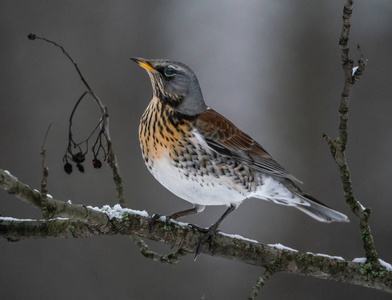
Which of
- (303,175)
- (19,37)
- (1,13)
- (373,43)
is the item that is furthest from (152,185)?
(373,43)

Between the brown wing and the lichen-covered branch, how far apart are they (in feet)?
1.36

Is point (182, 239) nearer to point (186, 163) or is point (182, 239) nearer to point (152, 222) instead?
point (152, 222)

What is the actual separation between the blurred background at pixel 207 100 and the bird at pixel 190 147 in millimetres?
1773

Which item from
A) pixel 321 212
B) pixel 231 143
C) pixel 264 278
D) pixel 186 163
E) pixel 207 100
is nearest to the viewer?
pixel 264 278

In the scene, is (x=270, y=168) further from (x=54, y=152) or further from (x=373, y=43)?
(x=373, y=43)

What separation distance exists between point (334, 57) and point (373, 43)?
13.4 inches

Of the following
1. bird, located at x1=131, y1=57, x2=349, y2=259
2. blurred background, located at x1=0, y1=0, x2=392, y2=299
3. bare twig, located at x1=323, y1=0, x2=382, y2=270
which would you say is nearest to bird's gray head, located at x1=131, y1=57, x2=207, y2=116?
bird, located at x1=131, y1=57, x2=349, y2=259

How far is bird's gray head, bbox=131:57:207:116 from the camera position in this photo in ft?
7.54

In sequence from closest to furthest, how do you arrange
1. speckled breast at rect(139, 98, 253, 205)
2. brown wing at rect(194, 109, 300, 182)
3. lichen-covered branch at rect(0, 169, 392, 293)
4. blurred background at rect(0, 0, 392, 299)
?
lichen-covered branch at rect(0, 169, 392, 293) → speckled breast at rect(139, 98, 253, 205) → brown wing at rect(194, 109, 300, 182) → blurred background at rect(0, 0, 392, 299)

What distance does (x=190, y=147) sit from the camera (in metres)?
2.28

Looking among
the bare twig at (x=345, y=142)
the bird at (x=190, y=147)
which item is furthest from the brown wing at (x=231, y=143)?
the bare twig at (x=345, y=142)

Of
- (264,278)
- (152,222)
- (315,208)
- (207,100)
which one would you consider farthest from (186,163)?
(207,100)

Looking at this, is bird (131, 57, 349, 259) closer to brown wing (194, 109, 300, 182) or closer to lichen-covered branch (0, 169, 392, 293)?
brown wing (194, 109, 300, 182)

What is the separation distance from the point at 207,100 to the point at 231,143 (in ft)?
8.44
